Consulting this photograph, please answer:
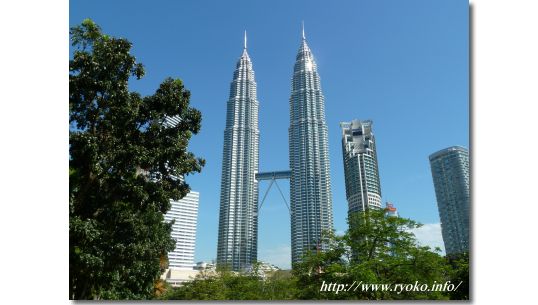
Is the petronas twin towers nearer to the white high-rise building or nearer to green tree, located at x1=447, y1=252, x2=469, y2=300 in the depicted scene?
the white high-rise building

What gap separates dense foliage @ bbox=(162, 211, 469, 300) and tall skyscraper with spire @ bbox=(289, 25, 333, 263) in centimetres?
66

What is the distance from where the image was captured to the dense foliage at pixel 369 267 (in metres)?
5.44

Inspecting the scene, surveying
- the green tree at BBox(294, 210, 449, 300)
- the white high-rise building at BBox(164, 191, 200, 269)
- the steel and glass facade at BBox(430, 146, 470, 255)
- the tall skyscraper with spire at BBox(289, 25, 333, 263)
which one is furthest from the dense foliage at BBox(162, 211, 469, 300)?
the white high-rise building at BBox(164, 191, 200, 269)

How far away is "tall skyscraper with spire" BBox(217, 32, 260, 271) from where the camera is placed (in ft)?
24.2

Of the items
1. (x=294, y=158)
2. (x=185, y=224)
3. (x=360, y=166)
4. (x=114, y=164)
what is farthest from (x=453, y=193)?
(x=185, y=224)

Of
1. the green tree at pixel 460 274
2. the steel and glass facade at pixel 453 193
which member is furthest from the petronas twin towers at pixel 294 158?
the green tree at pixel 460 274

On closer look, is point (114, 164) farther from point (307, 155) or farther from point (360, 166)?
point (307, 155)

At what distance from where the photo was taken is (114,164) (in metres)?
6.14

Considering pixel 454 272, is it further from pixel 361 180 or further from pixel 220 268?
pixel 220 268

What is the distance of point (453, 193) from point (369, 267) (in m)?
1.83
